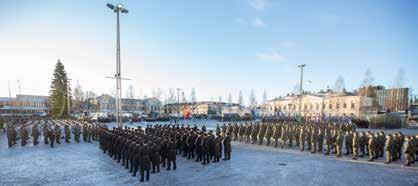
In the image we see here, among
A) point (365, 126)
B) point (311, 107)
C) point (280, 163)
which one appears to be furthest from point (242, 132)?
point (311, 107)

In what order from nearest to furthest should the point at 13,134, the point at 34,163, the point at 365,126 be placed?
the point at 34,163 → the point at 13,134 → the point at 365,126

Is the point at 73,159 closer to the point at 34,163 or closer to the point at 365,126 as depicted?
the point at 34,163

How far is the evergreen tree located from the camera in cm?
5059

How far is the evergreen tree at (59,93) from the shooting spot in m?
50.6

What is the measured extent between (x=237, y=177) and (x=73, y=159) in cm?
869

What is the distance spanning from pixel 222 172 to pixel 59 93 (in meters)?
51.7

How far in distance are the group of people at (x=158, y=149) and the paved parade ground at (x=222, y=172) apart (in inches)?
17.0

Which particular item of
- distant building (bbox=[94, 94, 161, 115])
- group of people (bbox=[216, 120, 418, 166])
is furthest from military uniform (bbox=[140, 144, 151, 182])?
distant building (bbox=[94, 94, 161, 115])

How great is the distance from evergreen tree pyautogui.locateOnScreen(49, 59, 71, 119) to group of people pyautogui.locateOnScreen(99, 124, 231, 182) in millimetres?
41180

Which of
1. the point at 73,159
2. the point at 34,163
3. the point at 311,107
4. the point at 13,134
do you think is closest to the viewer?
the point at 34,163

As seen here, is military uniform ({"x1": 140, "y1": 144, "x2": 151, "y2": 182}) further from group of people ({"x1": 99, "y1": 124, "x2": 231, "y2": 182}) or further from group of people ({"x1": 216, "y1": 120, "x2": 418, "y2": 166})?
group of people ({"x1": 216, "y1": 120, "x2": 418, "y2": 166})

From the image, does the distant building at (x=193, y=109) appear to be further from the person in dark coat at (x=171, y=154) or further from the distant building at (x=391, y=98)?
the person in dark coat at (x=171, y=154)

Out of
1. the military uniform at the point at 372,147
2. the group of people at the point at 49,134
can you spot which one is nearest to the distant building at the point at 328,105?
the group of people at the point at 49,134

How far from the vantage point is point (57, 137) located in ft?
62.0
